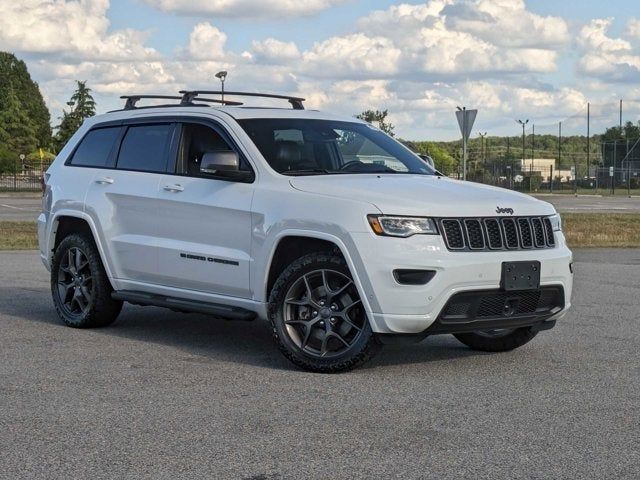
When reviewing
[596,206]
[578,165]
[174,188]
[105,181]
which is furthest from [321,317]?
[578,165]

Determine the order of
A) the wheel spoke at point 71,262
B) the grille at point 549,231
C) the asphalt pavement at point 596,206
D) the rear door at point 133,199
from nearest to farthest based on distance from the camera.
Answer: the grille at point 549,231 → the rear door at point 133,199 → the wheel spoke at point 71,262 → the asphalt pavement at point 596,206

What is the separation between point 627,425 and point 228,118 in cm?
388

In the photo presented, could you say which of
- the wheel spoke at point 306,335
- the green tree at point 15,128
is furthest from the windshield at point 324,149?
the green tree at point 15,128

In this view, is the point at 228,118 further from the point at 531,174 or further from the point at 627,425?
A: the point at 531,174

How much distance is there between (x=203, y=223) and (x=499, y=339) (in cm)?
234

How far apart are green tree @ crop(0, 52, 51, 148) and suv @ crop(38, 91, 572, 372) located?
130234 mm

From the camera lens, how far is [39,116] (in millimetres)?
140875

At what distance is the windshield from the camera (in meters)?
8.05

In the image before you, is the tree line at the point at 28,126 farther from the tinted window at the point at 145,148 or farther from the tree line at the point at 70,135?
the tinted window at the point at 145,148

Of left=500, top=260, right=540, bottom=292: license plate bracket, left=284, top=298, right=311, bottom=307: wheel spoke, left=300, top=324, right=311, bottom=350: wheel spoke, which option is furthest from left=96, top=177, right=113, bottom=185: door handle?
left=500, top=260, right=540, bottom=292: license plate bracket

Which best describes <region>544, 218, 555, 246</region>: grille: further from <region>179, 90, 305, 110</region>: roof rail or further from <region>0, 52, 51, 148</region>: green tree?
<region>0, 52, 51, 148</region>: green tree

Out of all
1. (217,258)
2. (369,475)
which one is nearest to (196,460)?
(369,475)

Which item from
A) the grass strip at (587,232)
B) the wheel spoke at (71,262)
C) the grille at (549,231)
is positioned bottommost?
the grass strip at (587,232)

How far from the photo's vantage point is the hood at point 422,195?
7.03m
